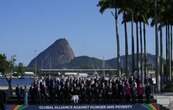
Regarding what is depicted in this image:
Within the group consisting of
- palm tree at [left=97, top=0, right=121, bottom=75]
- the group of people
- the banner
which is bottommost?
the banner

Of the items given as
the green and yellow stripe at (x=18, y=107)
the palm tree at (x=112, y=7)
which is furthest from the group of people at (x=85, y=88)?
the palm tree at (x=112, y=7)

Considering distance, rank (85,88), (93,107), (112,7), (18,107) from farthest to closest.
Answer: (112,7)
(85,88)
(93,107)
(18,107)

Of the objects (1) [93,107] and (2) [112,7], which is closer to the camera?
(1) [93,107]

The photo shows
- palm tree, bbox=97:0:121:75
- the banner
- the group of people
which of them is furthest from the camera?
palm tree, bbox=97:0:121:75

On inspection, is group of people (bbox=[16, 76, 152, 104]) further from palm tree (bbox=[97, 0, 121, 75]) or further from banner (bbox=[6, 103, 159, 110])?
palm tree (bbox=[97, 0, 121, 75])

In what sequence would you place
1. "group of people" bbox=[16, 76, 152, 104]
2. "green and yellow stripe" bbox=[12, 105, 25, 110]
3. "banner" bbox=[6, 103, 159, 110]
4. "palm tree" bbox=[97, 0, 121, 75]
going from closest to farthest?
"green and yellow stripe" bbox=[12, 105, 25, 110] → "banner" bbox=[6, 103, 159, 110] → "group of people" bbox=[16, 76, 152, 104] → "palm tree" bbox=[97, 0, 121, 75]

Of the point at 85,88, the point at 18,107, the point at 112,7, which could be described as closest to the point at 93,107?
the point at 18,107

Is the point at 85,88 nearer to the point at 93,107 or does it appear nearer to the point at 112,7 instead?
the point at 93,107

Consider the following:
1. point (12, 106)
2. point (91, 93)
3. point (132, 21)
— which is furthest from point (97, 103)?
point (132, 21)

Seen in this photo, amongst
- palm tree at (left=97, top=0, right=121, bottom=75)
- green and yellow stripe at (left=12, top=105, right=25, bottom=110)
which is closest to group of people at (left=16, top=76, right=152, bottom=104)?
green and yellow stripe at (left=12, top=105, right=25, bottom=110)

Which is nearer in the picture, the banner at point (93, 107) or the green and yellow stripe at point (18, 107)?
the green and yellow stripe at point (18, 107)

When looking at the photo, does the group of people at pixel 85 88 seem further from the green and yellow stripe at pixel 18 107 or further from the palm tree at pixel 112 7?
the palm tree at pixel 112 7

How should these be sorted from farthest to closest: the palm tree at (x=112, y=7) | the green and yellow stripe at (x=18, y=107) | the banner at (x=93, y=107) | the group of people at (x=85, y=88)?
the palm tree at (x=112, y=7)
the group of people at (x=85, y=88)
the banner at (x=93, y=107)
the green and yellow stripe at (x=18, y=107)

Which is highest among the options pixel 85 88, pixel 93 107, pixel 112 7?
A: pixel 112 7
